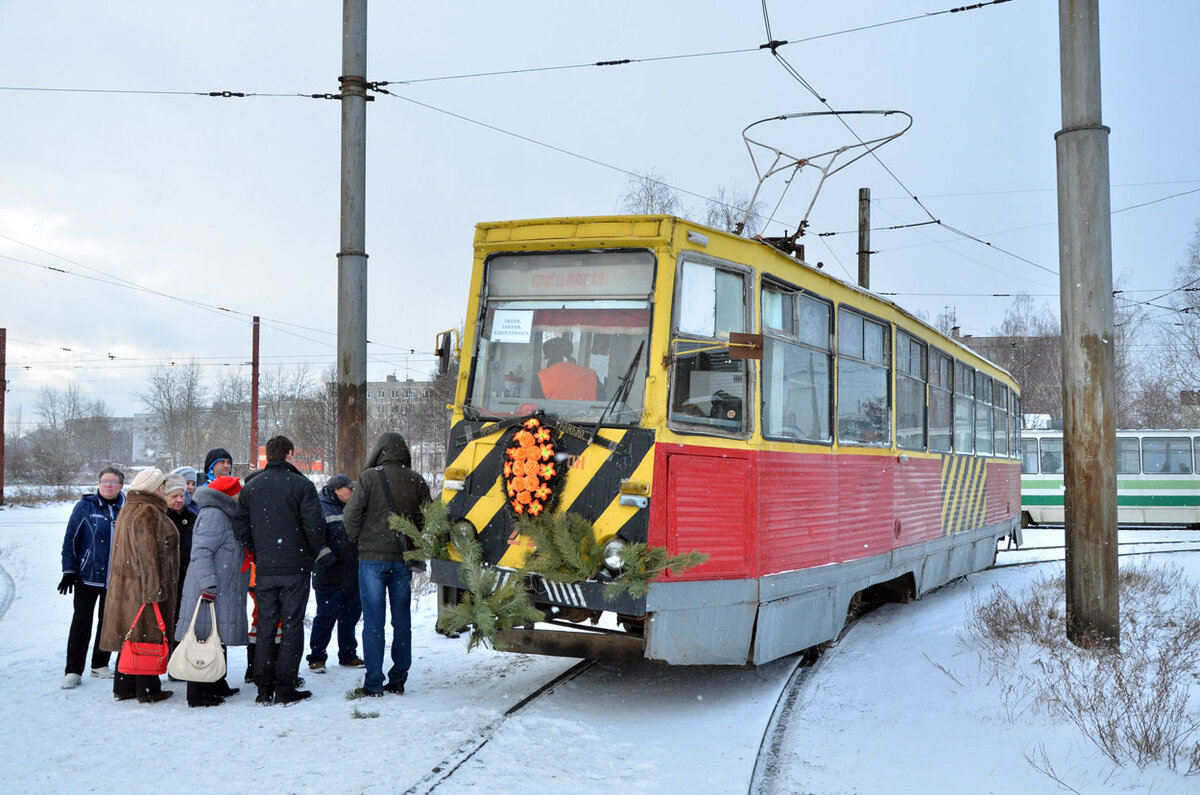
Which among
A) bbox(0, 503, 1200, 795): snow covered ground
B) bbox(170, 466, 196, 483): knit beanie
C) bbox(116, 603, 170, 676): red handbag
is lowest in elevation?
bbox(0, 503, 1200, 795): snow covered ground

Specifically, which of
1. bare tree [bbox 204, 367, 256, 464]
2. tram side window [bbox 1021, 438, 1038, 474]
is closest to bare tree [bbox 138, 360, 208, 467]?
bare tree [bbox 204, 367, 256, 464]

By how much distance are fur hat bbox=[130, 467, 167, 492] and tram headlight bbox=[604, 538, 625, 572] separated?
3176 millimetres

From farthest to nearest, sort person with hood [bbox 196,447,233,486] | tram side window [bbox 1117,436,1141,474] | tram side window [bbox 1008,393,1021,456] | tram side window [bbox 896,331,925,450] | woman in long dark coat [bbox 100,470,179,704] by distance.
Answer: tram side window [bbox 1117,436,1141,474], tram side window [bbox 1008,393,1021,456], tram side window [bbox 896,331,925,450], person with hood [bbox 196,447,233,486], woman in long dark coat [bbox 100,470,179,704]

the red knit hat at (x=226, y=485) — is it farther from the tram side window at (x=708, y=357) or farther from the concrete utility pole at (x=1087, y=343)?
the concrete utility pole at (x=1087, y=343)

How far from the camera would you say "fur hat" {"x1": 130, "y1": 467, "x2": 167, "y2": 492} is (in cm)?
677

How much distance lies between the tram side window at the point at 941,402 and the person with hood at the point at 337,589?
19.9 ft

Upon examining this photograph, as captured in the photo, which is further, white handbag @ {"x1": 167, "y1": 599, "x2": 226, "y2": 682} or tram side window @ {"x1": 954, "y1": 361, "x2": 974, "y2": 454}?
tram side window @ {"x1": 954, "y1": 361, "x2": 974, "y2": 454}

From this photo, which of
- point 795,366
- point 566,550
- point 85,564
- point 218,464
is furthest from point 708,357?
point 85,564

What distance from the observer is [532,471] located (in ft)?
20.3

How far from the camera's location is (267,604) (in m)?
6.55

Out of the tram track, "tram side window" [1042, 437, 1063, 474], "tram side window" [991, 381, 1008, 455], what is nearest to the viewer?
the tram track

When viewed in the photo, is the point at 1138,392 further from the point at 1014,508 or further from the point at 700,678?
the point at 700,678

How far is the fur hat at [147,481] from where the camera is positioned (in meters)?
6.77

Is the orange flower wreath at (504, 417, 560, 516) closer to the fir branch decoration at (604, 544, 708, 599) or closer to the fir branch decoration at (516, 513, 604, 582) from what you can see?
the fir branch decoration at (516, 513, 604, 582)
